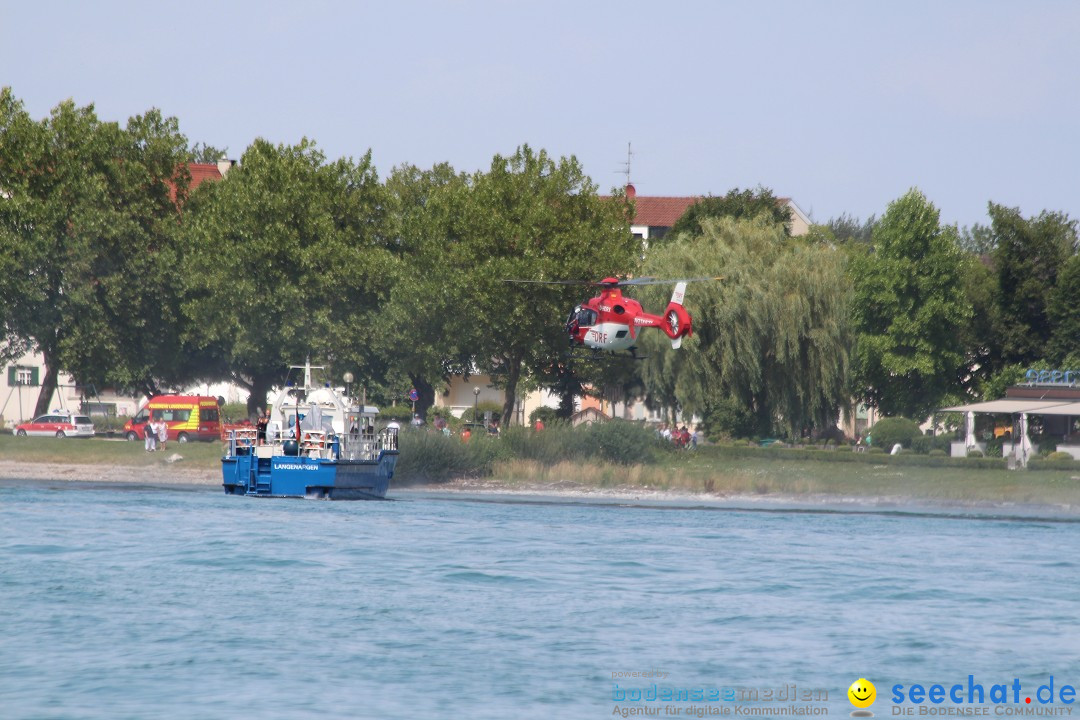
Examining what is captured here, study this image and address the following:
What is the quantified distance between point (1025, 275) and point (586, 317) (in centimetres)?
2987

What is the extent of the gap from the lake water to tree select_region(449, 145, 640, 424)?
2761 cm

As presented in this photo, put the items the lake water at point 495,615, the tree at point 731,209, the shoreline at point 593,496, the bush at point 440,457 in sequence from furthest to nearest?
the tree at point 731,209
the bush at point 440,457
the shoreline at point 593,496
the lake water at point 495,615

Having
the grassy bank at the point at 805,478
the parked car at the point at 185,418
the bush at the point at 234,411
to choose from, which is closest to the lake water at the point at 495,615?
the grassy bank at the point at 805,478

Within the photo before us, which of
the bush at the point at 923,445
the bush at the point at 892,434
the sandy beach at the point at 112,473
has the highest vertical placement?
the bush at the point at 892,434

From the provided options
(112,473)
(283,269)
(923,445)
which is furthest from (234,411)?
(923,445)

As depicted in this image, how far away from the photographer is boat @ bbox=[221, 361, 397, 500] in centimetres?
5338

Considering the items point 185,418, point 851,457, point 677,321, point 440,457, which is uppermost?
point 677,321

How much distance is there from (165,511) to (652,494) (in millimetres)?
22232

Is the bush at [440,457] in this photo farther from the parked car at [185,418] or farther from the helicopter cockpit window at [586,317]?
the parked car at [185,418]

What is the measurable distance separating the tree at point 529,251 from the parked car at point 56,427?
21.4m

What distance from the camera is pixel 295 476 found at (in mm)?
53281

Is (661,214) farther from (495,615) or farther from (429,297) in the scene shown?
(495,615)

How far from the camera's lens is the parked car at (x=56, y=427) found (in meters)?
80.5

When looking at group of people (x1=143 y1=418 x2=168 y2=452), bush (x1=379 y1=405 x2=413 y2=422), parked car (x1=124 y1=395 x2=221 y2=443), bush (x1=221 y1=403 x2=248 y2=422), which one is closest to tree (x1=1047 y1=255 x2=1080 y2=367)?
bush (x1=379 y1=405 x2=413 y2=422)
